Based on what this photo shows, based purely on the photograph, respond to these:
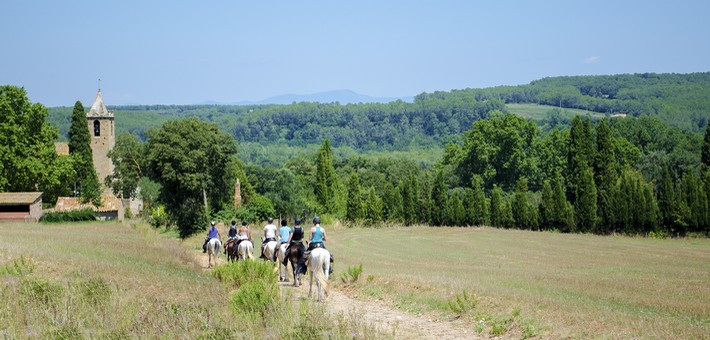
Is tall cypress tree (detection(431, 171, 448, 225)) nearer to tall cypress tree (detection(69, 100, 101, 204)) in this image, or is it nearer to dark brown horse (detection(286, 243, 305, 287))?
tall cypress tree (detection(69, 100, 101, 204))

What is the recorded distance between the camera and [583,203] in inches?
2525

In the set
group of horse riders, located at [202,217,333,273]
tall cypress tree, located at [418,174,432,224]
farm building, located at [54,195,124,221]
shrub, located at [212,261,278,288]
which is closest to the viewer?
shrub, located at [212,261,278,288]

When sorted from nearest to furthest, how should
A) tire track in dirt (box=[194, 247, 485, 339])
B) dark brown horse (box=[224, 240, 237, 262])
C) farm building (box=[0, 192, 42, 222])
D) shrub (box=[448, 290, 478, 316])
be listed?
tire track in dirt (box=[194, 247, 485, 339]) < shrub (box=[448, 290, 478, 316]) < dark brown horse (box=[224, 240, 237, 262]) < farm building (box=[0, 192, 42, 222])

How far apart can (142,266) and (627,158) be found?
8398cm

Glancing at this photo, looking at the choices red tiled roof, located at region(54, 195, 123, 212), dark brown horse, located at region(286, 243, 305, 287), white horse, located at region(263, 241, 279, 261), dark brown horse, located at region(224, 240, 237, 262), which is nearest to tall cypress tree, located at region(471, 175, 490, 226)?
red tiled roof, located at region(54, 195, 123, 212)

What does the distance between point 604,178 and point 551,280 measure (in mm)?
44245

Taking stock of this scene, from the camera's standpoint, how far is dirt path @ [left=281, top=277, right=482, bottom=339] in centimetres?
1516

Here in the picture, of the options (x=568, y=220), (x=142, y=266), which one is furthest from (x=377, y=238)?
(x=142, y=266)

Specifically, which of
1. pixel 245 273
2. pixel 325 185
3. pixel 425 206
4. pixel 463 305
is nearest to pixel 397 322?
pixel 463 305

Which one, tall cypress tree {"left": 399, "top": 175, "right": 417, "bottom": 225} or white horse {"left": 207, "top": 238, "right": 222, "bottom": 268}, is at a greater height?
white horse {"left": 207, "top": 238, "right": 222, "bottom": 268}

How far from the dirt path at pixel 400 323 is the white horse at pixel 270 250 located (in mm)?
6234

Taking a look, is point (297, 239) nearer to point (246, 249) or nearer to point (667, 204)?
point (246, 249)

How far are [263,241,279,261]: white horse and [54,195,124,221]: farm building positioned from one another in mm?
56016

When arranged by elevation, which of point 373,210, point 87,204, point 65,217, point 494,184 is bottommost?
point 373,210
